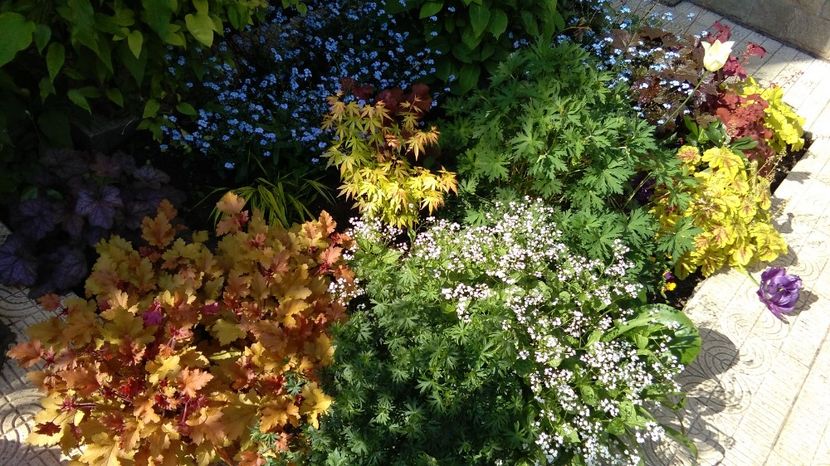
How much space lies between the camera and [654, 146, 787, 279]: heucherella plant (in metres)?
3.16

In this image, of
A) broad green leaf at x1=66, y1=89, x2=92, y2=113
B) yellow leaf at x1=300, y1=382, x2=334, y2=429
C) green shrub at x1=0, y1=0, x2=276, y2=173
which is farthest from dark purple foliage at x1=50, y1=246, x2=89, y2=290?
yellow leaf at x1=300, y1=382, x2=334, y2=429

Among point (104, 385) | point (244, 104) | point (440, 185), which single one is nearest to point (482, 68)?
point (440, 185)

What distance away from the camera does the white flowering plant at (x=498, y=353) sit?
2.02m

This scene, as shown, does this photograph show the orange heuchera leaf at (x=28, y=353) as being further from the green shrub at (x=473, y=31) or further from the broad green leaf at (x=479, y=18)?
the broad green leaf at (x=479, y=18)

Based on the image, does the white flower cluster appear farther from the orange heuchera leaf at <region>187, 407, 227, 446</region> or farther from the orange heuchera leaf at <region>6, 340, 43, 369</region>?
the orange heuchera leaf at <region>6, 340, 43, 369</region>

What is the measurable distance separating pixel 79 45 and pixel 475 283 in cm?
195

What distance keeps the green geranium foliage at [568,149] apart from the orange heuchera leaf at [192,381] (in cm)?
149

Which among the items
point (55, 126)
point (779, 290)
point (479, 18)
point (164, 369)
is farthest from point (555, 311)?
point (55, 126)

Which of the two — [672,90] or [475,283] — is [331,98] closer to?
[475,283]

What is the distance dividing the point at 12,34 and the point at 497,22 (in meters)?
2.28

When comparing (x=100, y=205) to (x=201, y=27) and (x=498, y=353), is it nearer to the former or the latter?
(x=201, y=27)

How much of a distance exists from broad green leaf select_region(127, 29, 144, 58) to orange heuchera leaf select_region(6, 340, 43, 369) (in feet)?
3.88

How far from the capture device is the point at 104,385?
207 cm

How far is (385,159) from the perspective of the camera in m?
2.94
